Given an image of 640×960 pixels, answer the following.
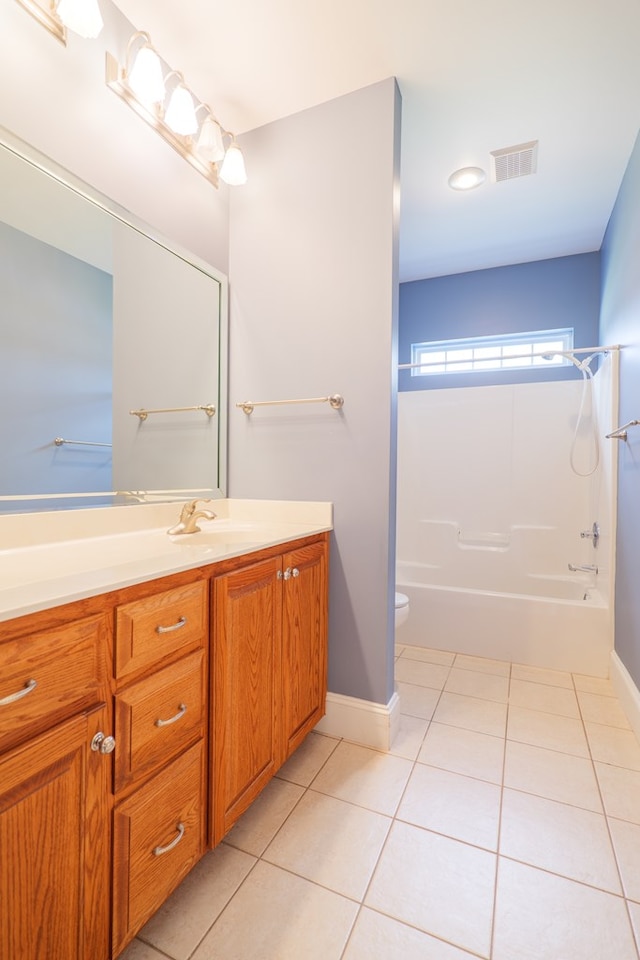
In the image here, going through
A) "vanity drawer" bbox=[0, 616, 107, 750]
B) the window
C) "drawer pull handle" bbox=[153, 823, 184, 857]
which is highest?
the window

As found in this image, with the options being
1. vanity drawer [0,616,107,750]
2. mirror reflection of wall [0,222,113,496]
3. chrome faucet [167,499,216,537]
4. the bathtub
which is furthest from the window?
vanity drawer [0,616,107,750]

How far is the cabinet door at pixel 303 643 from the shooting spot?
1.33 m

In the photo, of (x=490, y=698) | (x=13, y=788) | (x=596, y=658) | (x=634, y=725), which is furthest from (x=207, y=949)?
(x=596, y=658)

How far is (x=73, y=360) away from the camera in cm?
126

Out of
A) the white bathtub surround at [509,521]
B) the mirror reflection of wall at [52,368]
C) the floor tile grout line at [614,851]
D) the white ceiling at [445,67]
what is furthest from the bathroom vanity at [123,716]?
the white ceiling at [445,67]

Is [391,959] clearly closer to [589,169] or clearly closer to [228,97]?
[228,97]

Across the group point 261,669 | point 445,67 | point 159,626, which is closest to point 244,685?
point 261,669

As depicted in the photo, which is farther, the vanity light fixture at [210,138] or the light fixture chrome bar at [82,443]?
the vanity light fixture at [210,138]

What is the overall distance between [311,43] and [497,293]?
81.6 inches

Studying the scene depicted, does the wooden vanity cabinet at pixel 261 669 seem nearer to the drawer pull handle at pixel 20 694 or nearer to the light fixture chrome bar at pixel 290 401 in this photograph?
the drawer pull handle at pixel 20 694

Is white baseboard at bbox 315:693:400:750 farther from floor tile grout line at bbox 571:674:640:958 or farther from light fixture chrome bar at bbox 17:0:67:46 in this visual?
light fixture chrome bar at bbox 17:0:67:46

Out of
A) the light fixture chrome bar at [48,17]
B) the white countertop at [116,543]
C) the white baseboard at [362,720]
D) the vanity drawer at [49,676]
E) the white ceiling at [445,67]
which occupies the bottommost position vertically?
the white baseboard at [362,720]

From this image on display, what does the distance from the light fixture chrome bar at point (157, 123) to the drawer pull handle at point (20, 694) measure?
5.74 feet

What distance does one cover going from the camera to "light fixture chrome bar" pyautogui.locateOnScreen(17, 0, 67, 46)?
1.12m
